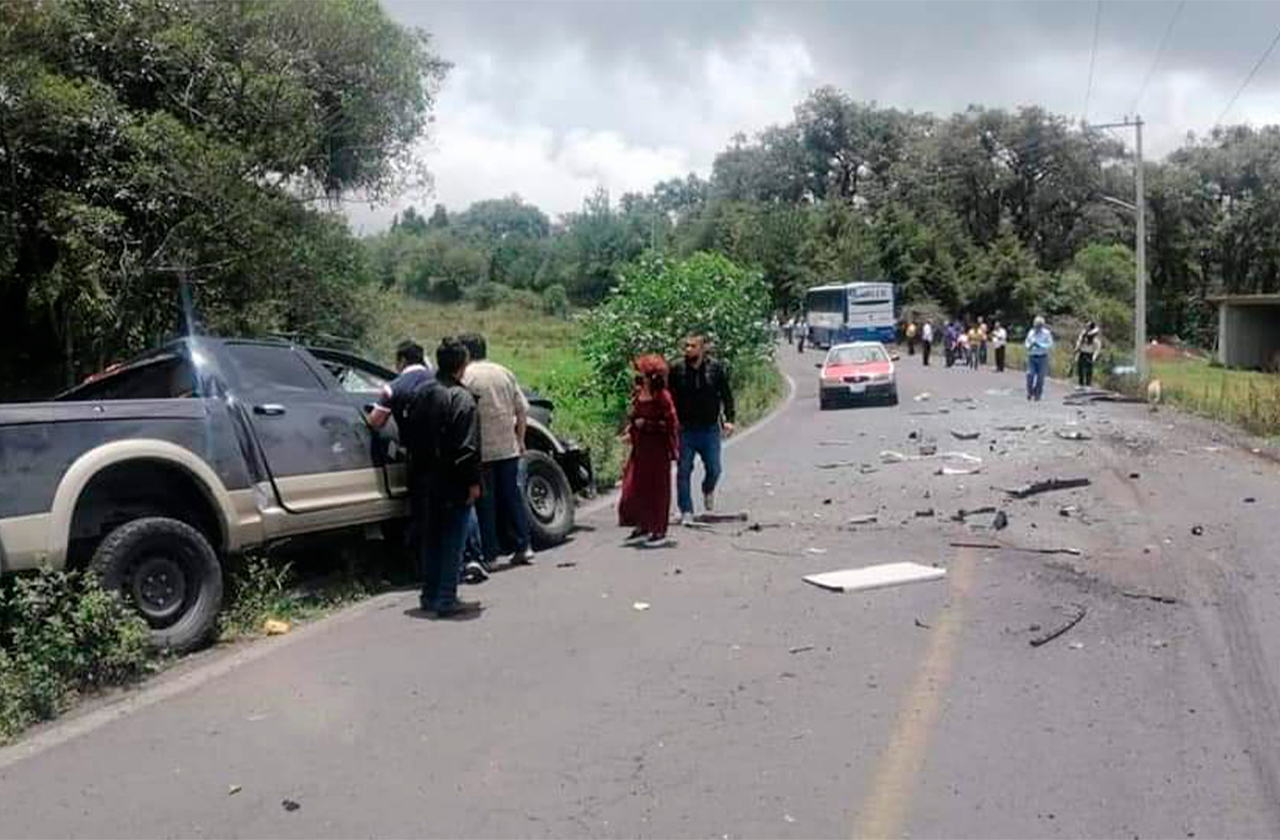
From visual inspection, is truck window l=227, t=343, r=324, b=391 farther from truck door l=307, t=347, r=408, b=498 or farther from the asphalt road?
the asphalt road

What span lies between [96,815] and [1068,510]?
384 inches

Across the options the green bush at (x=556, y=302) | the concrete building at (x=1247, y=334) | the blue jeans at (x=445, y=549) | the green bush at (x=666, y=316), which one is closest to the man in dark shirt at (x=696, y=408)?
the blue jeans at (x=445, y=549)

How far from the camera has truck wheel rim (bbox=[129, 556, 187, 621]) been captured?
6.88 meters

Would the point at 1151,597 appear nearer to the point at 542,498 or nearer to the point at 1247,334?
the point at 542,498

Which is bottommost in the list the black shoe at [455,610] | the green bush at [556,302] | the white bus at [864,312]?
the black shoe at [455,610]

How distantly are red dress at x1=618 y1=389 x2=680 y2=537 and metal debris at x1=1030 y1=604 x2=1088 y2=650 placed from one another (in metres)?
3.79

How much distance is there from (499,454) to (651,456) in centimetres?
157

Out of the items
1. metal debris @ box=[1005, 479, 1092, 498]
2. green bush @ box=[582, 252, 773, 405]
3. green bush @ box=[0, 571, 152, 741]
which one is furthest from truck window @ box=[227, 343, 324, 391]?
green bush @ box=[582, 252, 773, 405]

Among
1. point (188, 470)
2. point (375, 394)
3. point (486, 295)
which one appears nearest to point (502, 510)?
point (375, 394)

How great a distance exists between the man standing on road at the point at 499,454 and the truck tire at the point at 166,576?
8.45 feet

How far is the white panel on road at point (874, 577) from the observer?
847cm

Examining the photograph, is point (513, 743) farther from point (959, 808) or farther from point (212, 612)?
point (212, 612)

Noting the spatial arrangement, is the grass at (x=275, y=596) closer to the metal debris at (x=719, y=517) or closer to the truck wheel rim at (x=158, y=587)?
the truck wheel rim at (x=158, y=587)

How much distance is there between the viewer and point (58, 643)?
6137 mm
